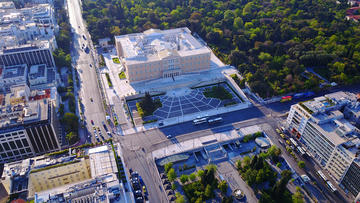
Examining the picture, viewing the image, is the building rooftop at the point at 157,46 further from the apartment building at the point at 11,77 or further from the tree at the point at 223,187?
the tree at the point at 223,187

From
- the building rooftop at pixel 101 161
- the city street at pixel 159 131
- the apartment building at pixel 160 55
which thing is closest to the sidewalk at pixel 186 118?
the city street at pixel 159 131

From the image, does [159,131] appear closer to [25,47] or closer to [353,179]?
[353,179]

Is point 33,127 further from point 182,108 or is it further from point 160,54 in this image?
point 160,54

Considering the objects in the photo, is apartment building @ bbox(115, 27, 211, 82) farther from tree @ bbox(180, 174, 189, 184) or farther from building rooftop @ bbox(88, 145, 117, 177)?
tree @ bbox(180, 174, 189, 184)

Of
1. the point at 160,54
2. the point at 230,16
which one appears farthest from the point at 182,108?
the point at 230,16

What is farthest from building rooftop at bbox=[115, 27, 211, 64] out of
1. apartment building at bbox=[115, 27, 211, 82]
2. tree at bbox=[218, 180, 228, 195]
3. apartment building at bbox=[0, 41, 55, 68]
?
tree at bbox=[218, 180, 228, 195]

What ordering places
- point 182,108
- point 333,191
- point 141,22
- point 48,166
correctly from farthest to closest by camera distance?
point 141,22
point 182,108
point 333,191
point 48,166
